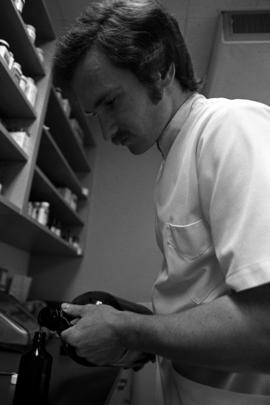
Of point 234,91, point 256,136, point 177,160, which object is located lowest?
point 234,91

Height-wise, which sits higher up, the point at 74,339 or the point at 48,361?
the point at 74,339

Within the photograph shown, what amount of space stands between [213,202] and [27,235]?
4.71 feet

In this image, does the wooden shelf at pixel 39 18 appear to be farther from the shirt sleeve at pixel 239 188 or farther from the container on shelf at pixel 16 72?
the shirt sleeve at pixel 239 188

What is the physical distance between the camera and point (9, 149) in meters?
1.31

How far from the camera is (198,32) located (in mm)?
1929

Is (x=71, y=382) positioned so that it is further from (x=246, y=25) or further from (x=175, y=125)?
(x=246, y=25)

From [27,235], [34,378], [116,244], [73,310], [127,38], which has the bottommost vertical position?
[116,244]

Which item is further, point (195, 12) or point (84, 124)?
point (84, 124)

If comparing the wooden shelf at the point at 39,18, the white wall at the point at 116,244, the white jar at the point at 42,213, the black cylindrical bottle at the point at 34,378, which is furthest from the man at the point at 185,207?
the white wall at the point at 116,244

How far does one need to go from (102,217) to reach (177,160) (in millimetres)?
1782

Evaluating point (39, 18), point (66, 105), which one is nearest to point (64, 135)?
point (66, 105)

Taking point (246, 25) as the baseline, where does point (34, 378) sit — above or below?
below

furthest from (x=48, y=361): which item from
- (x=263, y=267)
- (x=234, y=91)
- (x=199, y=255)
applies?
(x=234, y=91)

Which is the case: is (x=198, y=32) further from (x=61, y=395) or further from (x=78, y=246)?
(x=61, y=395)
